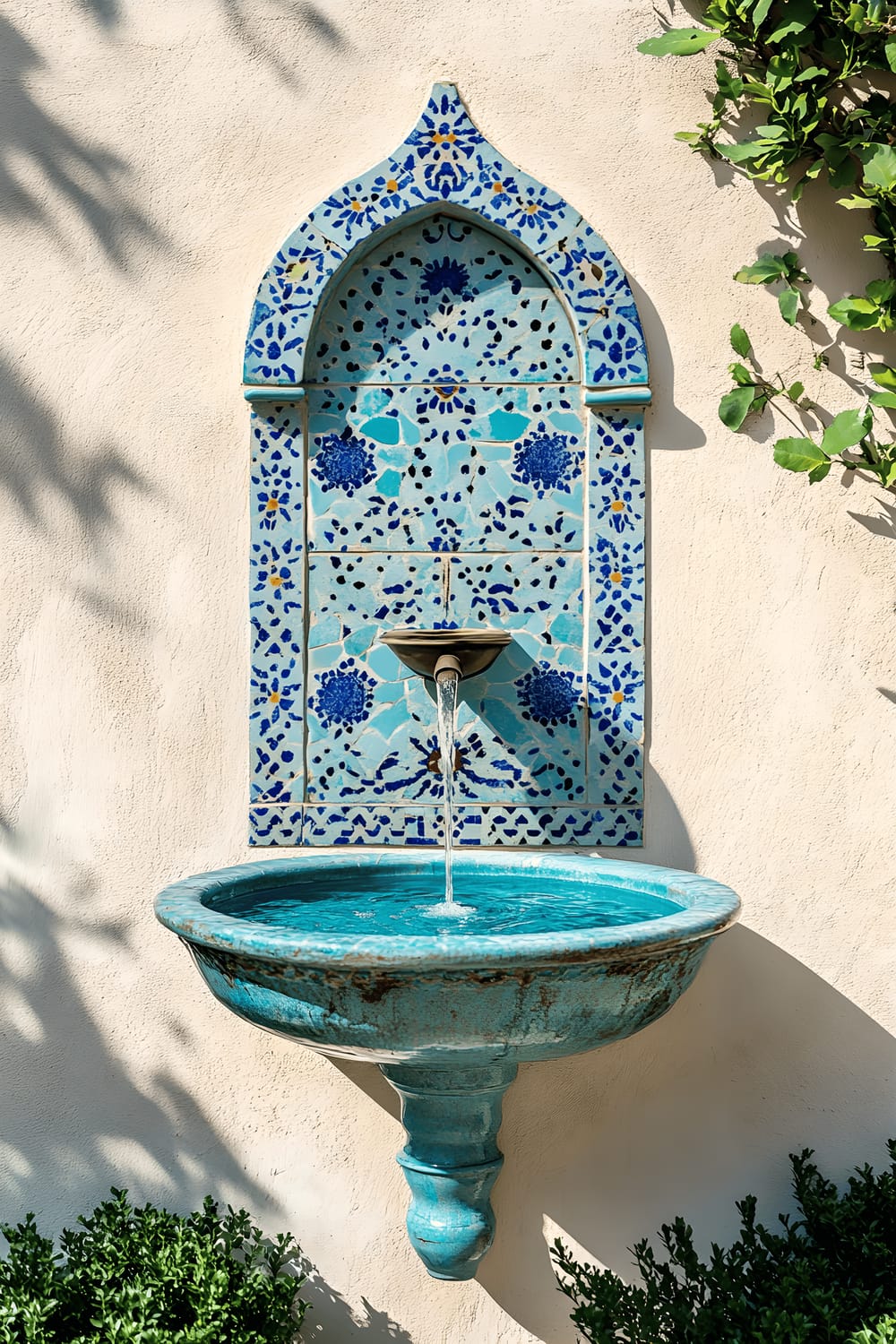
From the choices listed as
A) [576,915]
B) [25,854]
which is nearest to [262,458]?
[25,854]

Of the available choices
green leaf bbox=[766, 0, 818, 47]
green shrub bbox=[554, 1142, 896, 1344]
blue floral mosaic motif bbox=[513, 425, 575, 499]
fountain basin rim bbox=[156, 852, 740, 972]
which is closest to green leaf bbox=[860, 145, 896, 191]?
green leaf bbox=[766, 0, 818, 47]

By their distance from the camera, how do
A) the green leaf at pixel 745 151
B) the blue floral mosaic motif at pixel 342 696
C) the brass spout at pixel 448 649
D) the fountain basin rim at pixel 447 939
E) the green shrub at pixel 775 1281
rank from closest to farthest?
the fountain basin rim at pixel 447 939 < the green shrub at pixel 775 1281 < the brass spout at pixel 448 649 < the green leaf at pixel 745 151 < the blue floral mosaic motif at pixel 342 696

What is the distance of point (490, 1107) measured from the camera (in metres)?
2.20

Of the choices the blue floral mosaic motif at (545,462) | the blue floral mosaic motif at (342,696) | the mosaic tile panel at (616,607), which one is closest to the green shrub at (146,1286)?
the blue floral mosaic motif at (342,696)

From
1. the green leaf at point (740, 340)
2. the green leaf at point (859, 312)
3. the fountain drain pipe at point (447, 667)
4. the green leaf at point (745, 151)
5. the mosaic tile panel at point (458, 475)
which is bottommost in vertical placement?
the fountain drain pipe at point (447, 667)

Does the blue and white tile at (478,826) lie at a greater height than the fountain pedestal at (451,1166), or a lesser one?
greater

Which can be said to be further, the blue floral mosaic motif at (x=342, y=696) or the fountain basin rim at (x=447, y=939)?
the blue floral mosaic motif at (x=342, y=696)

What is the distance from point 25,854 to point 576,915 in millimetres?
1277

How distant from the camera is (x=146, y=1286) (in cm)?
222

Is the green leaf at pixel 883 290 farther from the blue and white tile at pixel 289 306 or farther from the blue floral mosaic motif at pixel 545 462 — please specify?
the blue and white tile at pixel 289 306

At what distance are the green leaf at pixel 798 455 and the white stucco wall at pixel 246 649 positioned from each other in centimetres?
8

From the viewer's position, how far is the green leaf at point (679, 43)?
251cm

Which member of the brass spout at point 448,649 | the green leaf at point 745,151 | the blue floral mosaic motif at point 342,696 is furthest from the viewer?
the blue floral mosaic motif at point 342,696

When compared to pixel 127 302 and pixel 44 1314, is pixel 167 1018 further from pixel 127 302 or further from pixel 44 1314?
pixel 127 302
